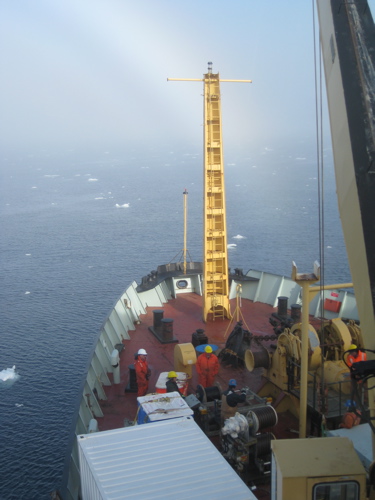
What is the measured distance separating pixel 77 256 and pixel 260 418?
126 feet

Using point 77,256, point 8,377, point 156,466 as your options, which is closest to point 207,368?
point 156,466

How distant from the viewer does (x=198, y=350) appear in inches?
534

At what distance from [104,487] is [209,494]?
1225mm

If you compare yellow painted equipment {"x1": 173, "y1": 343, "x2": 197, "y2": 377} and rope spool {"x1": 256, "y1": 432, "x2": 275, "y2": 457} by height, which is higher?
yellow painted equipment {"x1": 173, "y1": 343, "x2": 197, "y2": 377}

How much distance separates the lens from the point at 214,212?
17.4 m

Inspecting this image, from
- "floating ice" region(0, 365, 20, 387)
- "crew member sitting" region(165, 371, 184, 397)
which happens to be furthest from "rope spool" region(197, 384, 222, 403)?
"floating ice" region(0, 365, 20, 387)

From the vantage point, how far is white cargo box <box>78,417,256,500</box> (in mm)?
6098

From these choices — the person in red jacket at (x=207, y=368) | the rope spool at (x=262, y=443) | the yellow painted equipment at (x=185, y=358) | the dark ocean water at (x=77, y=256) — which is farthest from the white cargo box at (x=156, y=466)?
the dark ocean water at (x=77, y=256)

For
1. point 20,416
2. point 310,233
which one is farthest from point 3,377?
point 310,233

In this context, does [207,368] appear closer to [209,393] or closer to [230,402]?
[209,393]

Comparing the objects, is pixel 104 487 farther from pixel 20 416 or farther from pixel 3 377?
pixel 3 377

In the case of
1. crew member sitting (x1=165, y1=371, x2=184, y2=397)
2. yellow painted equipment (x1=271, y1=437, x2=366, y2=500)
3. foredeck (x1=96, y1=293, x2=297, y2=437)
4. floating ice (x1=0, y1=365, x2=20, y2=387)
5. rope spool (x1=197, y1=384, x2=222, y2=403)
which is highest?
yellow painted equipment (x1=271, y1=437, x2=366, y2=500)

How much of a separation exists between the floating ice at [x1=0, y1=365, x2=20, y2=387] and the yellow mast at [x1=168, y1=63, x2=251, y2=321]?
9.47m

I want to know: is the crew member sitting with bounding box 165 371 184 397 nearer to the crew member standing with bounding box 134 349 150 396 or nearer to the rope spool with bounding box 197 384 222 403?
the rope spool with bounding box 197 384 222 403
